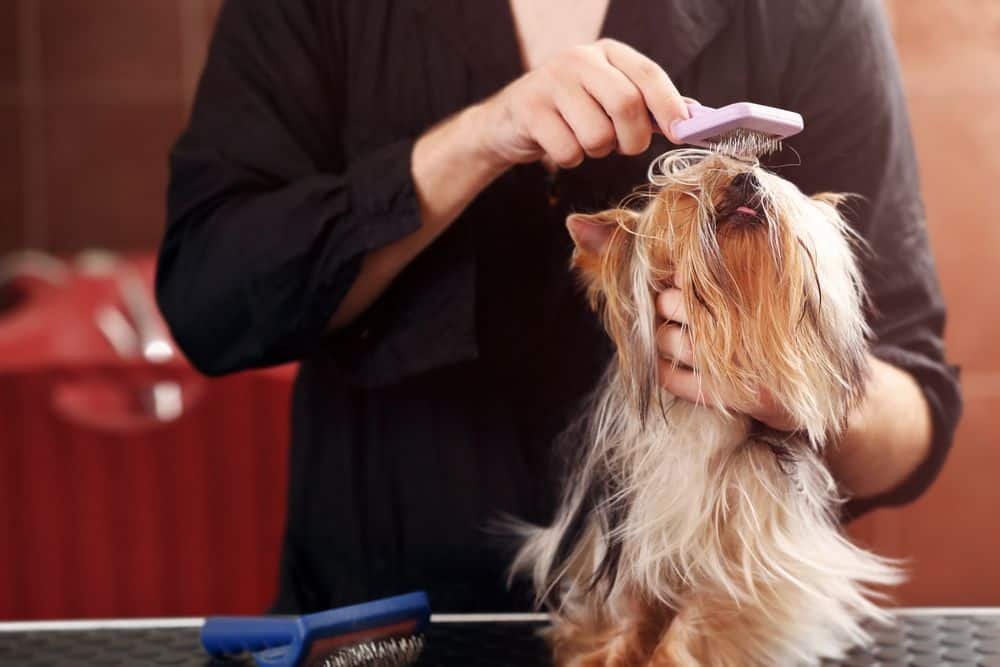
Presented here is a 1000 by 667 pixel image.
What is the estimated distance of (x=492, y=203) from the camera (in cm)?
88

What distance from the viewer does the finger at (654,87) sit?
602 millimetres

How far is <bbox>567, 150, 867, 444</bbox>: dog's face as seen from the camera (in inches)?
23.2

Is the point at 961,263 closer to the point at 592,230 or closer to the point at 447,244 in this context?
the point at 447,244

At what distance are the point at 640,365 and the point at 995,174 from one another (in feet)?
3.69

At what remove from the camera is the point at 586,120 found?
63cm

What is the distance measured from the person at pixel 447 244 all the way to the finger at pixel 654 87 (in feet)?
0.23

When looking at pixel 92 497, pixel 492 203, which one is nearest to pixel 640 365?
pixel 492 203

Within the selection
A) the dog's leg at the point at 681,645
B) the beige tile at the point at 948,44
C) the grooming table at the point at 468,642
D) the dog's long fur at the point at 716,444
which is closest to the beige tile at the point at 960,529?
the beige tile at the point at 948,44

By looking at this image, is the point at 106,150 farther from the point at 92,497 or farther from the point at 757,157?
the point at 757,157

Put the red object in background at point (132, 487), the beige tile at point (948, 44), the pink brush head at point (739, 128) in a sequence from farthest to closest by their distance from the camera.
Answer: the red object in background at point (132, 487)
the beige tile at point (948, 44)
the pink brush head at point (739, 128)

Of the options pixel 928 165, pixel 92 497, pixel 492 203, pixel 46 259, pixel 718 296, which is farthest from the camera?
pixel 46 259

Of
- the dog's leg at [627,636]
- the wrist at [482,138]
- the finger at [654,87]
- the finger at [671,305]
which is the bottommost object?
the dog's leg at [627,636]

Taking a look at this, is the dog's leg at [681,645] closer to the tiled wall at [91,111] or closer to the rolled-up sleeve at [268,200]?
the rolled-up sleeve at [268,200]

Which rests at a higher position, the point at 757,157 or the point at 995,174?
the point at 757,157
